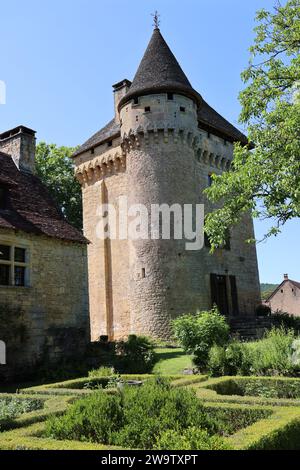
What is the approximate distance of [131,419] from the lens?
5582 mm

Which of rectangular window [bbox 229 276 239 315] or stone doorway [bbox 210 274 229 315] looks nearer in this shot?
stone doorway [bbox 210 274 229 315]

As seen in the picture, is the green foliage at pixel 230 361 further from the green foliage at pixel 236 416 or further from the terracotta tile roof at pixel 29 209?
the terracotta tile roof at pixel 29 209

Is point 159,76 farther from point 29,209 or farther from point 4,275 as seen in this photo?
point 4,275

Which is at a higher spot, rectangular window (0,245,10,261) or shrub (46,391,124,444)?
rectangular window (0,245,10,261)

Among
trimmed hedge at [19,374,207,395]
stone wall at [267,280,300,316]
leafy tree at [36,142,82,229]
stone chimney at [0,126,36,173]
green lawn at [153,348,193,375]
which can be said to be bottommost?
green lawn at [153,348,193,375]

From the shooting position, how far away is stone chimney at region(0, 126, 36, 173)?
18703 mm

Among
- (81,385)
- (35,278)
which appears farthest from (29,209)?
(81,385)

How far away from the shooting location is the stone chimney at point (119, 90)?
27.2 metres

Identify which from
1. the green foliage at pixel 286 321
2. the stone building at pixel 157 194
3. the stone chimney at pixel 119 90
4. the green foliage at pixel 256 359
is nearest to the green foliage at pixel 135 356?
the green foliage at pixel 256 359

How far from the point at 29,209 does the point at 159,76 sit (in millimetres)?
10702

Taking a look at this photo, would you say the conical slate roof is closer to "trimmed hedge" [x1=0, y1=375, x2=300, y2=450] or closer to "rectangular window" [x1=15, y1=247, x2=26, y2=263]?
"rectangular window" [x1=15, y1=247, x2=26, y2=263]

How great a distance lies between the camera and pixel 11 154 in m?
19.1

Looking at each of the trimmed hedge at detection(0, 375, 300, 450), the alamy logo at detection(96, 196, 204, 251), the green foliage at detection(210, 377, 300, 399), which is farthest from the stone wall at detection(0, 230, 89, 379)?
the green foliage at detection(210, 377, 300, 399)

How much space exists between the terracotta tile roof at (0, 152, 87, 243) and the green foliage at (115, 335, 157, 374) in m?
4.49
